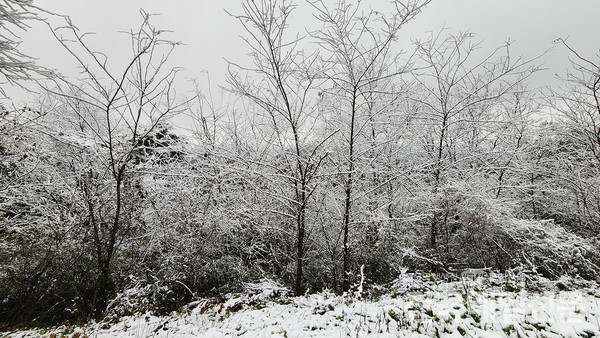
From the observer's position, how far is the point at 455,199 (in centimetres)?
589

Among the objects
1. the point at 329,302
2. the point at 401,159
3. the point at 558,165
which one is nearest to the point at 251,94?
the point at 329,302

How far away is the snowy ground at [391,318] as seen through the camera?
334 centimetres

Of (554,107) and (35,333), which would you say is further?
(554,107)

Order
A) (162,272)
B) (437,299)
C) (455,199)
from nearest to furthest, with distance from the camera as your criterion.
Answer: (437,299), (455,199), (162,272)

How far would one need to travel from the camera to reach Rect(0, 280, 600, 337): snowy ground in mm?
3336

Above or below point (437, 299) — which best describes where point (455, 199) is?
above

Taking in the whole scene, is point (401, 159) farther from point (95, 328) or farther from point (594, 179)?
point (95, 328)

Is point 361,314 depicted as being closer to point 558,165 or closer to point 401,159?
point 401,159

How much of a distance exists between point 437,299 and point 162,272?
5492 mm

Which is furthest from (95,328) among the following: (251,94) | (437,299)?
(437,299)

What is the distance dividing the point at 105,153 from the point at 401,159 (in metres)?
7.27

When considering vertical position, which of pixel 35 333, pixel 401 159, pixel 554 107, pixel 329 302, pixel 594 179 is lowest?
pixel 35 333

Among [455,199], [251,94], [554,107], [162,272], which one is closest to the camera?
[251,94]

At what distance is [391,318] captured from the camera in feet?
12.4
